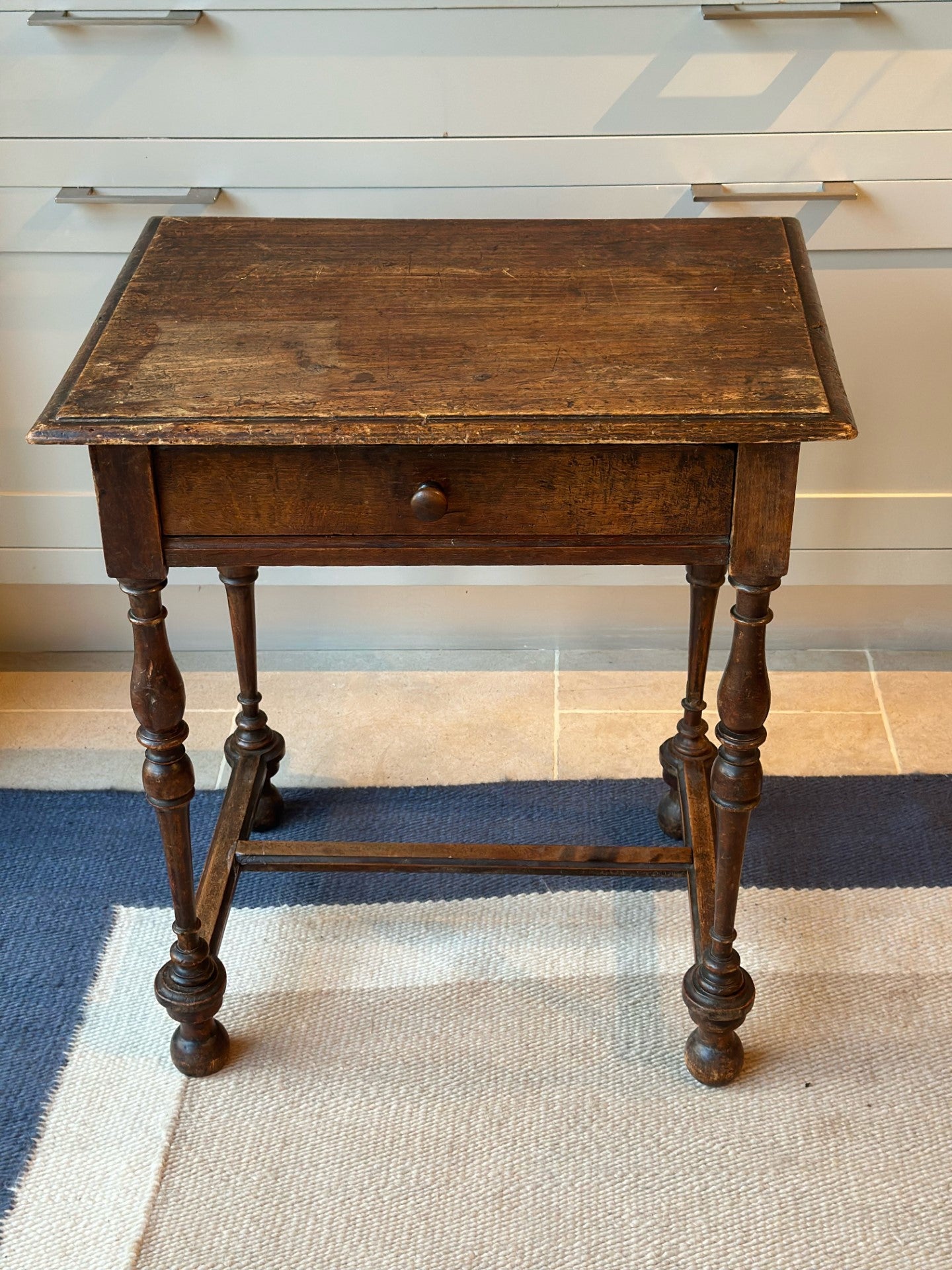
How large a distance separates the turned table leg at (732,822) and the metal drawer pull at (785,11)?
2.44ft

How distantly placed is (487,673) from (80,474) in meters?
0.66

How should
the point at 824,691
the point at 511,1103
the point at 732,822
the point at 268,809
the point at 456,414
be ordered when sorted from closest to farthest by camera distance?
1. the point at 456,414
2. the point at 732,822
3. the point at 511,1103
4. the point at 268,809
5. the point at 824,691

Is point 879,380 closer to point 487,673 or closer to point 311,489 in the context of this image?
point 487,673

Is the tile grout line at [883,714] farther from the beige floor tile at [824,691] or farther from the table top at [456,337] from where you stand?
the table top at [456,337]

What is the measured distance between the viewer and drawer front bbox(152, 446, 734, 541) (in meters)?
1.07

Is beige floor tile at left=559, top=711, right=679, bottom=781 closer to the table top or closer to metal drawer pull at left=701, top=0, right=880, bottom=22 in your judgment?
the table top

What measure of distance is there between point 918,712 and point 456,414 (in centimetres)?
113

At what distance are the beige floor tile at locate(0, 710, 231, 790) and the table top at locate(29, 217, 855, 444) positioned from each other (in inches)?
29.4

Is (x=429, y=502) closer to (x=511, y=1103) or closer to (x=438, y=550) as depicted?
(x=438, y=550)

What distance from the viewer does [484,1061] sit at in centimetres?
139

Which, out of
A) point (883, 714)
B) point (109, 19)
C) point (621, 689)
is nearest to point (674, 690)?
point (621, 689)

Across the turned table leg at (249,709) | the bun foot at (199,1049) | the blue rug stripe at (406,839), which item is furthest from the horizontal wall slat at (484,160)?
the bun foot at (199,1049)

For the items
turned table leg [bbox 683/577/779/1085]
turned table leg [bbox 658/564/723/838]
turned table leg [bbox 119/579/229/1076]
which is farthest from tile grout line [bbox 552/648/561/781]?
turned table leg [bbox 119/579/229/1076]

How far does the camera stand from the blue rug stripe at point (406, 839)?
1565 millimetres
